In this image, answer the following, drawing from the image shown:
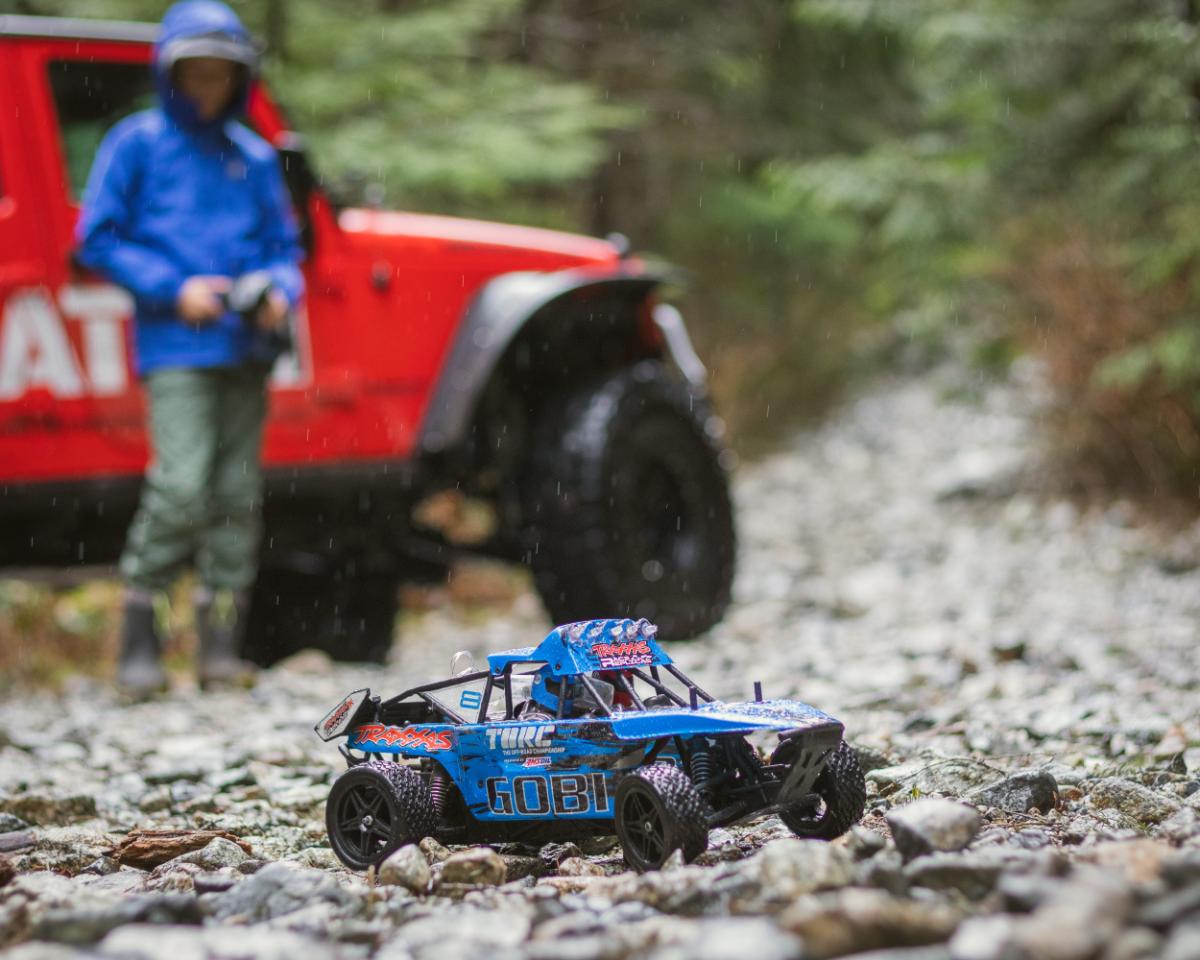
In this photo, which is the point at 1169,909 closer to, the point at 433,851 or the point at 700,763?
the point at 700,763

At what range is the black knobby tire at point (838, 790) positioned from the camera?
2357 millimetres

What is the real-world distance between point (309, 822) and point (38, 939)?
1.16m

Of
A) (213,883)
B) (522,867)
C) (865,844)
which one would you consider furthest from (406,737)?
(865,844)

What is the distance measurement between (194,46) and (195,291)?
80cm

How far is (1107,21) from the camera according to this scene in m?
8.43

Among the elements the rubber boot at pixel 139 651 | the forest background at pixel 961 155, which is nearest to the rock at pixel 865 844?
the rubber boot at pixel 139 651

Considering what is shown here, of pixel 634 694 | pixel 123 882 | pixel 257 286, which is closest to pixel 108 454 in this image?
pixel 257 286

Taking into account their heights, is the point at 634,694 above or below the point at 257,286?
below

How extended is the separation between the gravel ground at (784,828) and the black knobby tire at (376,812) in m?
0.07

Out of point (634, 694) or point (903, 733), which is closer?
point (634, 694)

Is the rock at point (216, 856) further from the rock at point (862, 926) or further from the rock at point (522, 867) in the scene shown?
the rock at point (862, 926)

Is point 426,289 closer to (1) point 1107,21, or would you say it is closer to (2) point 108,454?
(2) point 108,454

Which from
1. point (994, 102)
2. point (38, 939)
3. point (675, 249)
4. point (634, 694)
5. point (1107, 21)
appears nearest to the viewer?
point (38, 939)

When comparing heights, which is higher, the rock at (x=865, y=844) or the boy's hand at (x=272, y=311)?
the boy's hand at (x=272, y=311)
